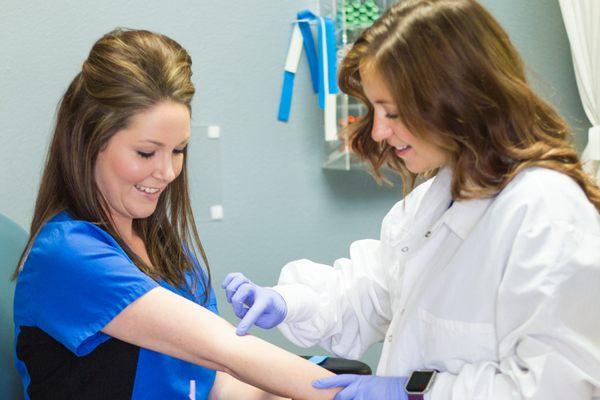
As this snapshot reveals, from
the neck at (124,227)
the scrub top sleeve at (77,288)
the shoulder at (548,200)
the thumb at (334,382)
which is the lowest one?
the thumb at (334,382)

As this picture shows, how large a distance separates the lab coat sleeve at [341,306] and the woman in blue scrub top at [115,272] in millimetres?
179

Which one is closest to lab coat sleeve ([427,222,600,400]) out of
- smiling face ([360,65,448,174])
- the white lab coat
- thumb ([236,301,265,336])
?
the white lab coat

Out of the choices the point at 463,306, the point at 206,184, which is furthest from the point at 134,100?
the point at 206,184

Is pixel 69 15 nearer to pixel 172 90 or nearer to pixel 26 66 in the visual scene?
pixel 26 66

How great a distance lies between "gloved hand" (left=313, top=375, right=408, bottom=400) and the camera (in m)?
1.34

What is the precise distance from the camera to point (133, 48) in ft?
4.83

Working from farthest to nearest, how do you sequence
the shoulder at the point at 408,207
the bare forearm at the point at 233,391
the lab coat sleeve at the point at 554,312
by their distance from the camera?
the bare forearm at the point at 233,391, the shoulder at the point at 408,207, the lab coat sleeve at the point at 554,312

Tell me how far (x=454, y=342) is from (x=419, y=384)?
0.32ft

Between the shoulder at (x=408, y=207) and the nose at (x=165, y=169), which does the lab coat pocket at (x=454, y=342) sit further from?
the nose at (x=165, y=169)

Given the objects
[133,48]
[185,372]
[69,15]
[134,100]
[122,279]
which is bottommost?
[185,372]

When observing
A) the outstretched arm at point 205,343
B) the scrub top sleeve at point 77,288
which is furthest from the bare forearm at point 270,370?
the scrub top sleeve at point 77,288

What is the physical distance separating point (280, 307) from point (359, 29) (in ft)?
4.00

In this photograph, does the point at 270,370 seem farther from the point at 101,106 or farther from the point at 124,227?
the point at 101,106

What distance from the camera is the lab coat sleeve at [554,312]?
3.83 feet
